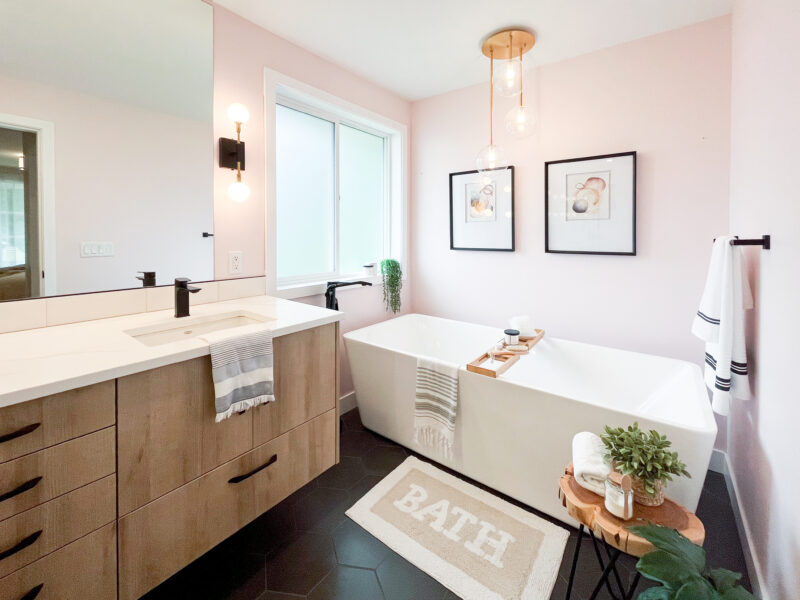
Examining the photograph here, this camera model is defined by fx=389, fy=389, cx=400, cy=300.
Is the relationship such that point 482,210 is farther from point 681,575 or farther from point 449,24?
point 681,575

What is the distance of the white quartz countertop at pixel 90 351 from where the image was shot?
0.96 metres

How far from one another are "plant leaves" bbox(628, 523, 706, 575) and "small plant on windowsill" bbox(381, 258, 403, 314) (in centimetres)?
221

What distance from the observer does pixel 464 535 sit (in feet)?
5.60

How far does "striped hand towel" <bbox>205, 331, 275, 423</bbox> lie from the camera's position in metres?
1.28

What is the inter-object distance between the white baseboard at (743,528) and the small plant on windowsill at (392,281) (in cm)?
217

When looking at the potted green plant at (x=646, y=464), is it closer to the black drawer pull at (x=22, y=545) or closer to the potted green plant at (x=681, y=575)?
the potted green plant at (x=681, y=575)

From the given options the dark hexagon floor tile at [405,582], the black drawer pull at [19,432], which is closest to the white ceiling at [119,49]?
the black drawer pull at [19,432]

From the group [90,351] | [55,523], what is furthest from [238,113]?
[55,523]

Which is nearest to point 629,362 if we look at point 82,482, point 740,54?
point 740,54

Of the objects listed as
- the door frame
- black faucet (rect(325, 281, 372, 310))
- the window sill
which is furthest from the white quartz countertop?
black faucet (rect(325, 281, 372, 310))

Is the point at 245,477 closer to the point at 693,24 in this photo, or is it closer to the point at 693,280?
the point at 693,280

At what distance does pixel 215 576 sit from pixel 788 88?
256 cm

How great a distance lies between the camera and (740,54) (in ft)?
5.86

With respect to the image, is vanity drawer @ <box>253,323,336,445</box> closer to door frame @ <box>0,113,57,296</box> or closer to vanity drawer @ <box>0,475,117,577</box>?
vanity drawer @ <box>0,475,117,577</box>
